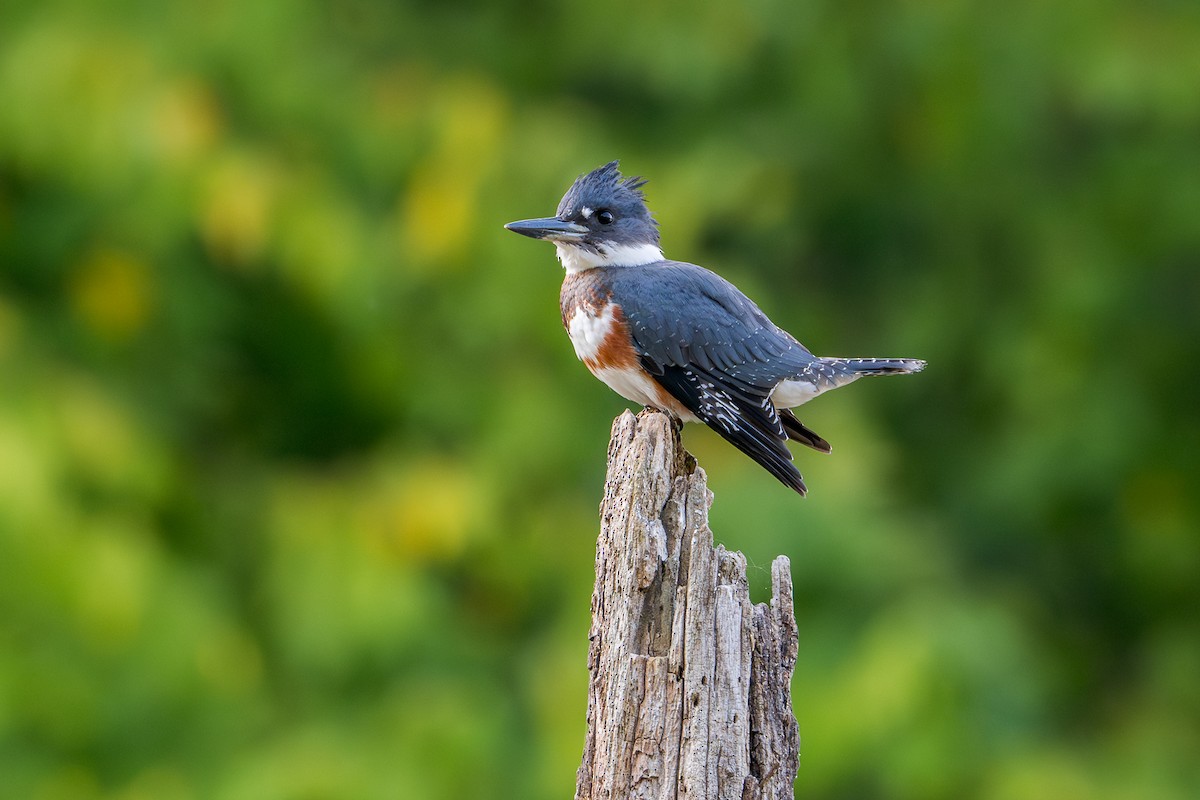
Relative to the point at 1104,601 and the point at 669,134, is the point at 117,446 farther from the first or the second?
the point at 1104,601

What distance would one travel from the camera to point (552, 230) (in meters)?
4.29

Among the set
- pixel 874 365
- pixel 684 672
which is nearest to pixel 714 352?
pixel 874 365

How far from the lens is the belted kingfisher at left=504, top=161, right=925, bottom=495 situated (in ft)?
12.8

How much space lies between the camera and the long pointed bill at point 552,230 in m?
4.25

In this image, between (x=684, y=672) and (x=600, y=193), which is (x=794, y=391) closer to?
(x=600, y=193)

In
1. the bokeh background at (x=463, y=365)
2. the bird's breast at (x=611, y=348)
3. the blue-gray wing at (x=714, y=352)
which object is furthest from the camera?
the bokeh background at (x=463, y=365)

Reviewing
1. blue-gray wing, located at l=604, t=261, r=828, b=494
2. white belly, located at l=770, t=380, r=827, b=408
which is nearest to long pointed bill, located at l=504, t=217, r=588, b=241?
blue-gray wing, located at l=604, t=261, r=828, b=494

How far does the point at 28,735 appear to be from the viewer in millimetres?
5594

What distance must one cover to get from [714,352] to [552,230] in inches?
24.8

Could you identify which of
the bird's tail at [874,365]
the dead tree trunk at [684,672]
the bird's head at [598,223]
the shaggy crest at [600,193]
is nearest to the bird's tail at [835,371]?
the bird's tail at [874,365]

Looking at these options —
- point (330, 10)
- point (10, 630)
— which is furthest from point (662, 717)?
point (330, 10)

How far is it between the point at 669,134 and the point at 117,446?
3.32 meters

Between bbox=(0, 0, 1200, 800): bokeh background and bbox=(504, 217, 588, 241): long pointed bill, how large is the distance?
153cm

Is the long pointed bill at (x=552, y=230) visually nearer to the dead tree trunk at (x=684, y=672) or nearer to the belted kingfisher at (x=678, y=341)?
the belted kingfisher at (x=678, y=341)
